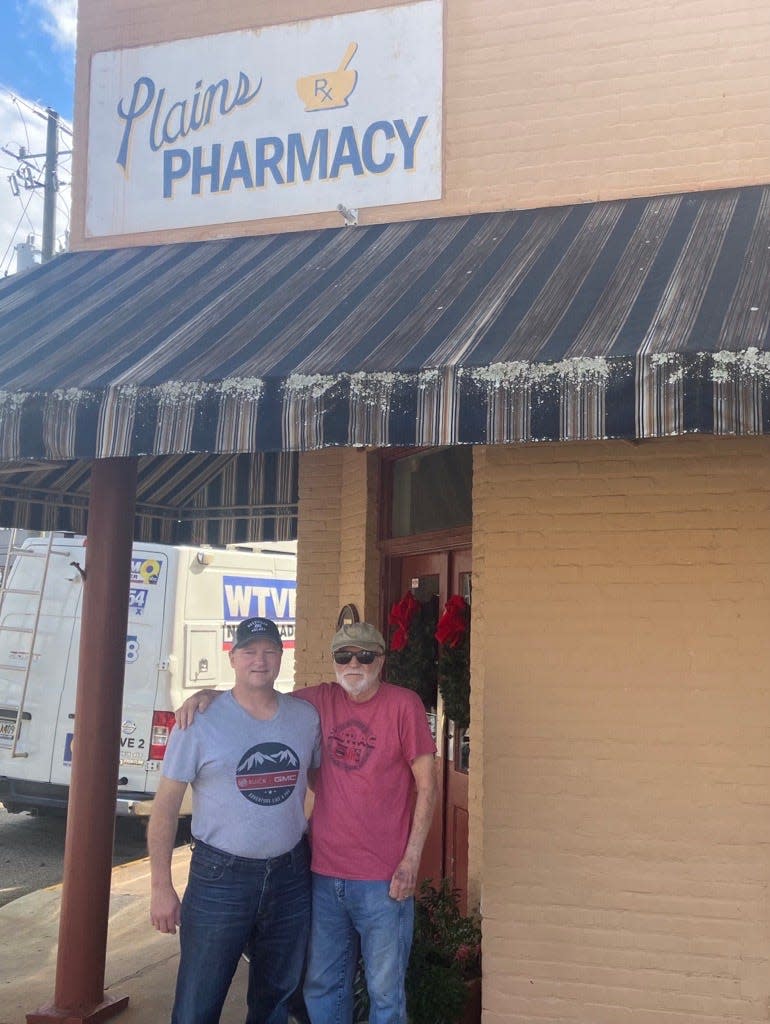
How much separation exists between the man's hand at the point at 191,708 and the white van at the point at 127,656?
553cm

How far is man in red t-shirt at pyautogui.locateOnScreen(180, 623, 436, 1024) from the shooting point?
11.7 feet

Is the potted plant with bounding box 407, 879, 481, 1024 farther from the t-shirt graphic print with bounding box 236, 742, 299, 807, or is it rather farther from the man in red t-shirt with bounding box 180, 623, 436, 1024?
the t-shirt graphic print with bounding box 236, 742, 299, 807

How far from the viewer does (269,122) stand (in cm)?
566

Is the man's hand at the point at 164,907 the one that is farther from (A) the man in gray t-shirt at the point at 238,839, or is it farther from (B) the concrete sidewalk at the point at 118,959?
(B) the concrete sidewalk at the point at 118,959

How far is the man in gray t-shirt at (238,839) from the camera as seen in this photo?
3473 mm

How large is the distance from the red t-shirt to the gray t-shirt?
0.12m

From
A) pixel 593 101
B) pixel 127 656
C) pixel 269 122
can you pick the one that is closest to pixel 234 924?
pixel 593 101

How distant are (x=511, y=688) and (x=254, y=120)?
3513 mm

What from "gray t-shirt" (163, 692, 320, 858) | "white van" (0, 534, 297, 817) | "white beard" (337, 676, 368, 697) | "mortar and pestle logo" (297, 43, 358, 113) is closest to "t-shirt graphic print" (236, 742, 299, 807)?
"gray t-shirt" (163, 692, 320, 858)

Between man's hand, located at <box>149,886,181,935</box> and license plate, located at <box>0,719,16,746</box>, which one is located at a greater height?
license plate, located at <box>0,719,16,746</box>

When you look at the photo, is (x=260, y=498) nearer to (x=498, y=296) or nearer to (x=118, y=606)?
(x=118, y=606)

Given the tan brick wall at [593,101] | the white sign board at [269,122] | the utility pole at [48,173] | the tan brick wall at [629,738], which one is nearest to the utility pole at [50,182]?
the utility pole at [48,173]

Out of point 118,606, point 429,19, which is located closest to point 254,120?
point 429,19

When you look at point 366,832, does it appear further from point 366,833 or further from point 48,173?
point 48,173
